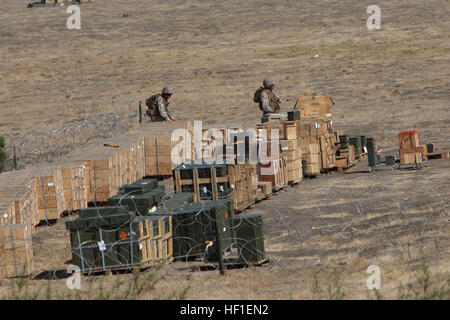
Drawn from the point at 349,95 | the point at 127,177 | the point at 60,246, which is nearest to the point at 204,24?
the point at 349,95

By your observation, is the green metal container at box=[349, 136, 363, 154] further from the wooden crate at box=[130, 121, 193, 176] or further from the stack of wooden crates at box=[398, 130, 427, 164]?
the wooden crate at box=[130, 121, 193, 176]

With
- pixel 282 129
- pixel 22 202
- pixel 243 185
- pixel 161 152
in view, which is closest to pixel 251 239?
pixel 243 185

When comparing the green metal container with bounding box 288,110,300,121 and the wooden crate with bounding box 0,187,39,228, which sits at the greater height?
the green metal container with bounding box 288,110,300,121

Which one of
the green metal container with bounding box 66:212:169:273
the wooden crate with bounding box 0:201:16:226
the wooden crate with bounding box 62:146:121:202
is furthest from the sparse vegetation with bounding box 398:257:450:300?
the wooden crate with bounding box 62:146:121:202

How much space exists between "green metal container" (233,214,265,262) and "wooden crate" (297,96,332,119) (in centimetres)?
1243

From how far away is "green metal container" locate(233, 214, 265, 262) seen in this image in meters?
15.9

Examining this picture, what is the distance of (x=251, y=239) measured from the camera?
52.6 feet

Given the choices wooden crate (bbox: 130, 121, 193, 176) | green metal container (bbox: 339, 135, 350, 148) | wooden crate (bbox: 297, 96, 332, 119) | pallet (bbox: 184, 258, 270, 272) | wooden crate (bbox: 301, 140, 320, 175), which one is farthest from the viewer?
wooden crate (bbox: 297, 96, 332, 119)

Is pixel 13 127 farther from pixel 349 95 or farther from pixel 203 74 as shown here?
pixel 349 95

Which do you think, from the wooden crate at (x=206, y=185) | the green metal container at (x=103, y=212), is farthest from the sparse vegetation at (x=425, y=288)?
the wooden crate at (x=206, y=185)

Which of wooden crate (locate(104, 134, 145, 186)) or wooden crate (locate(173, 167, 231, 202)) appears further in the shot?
wooden crate (locate(104, 134, 145, 186))

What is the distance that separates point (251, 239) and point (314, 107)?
12.8 meters

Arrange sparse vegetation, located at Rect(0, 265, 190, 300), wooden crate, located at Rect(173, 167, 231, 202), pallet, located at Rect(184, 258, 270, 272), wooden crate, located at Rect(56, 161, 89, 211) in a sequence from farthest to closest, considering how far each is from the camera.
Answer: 1. wooden crate, located at Rect(56, 161, 89, 211)
2. wooden crate, located at Rect(173, 167, 231, 202)
3. pallet, located at Rect(184, 258, 270, 272)
4. sparse vegetation, located at Rect(0, 265, 190, 300)

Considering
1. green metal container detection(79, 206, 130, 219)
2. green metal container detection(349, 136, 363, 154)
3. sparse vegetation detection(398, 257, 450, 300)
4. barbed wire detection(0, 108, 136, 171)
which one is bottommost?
sparse vegetation detection(398, 257, 450, 300)
